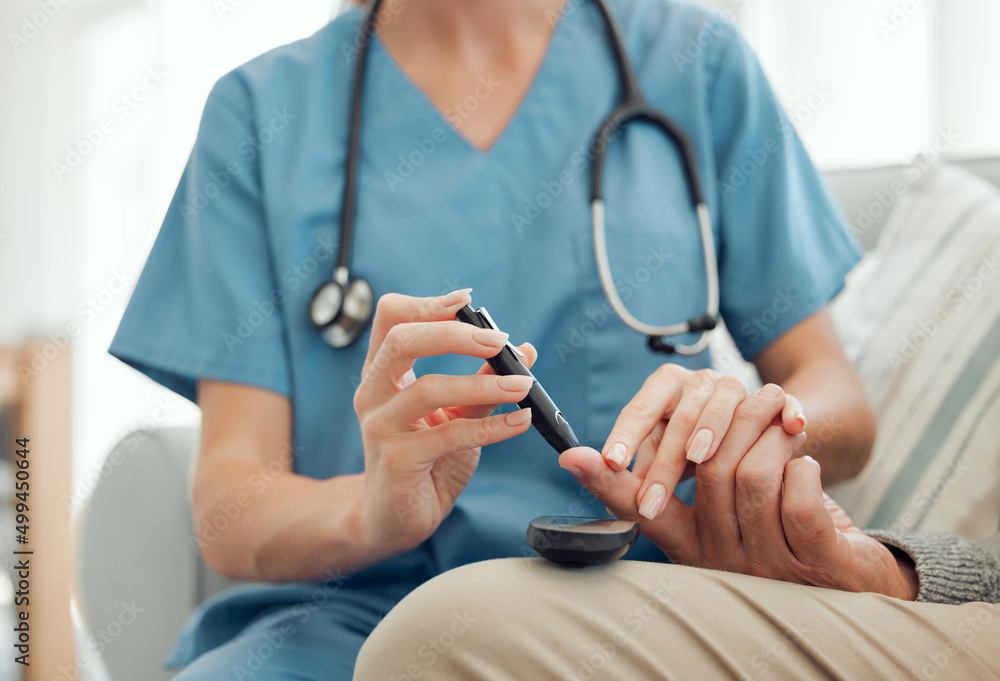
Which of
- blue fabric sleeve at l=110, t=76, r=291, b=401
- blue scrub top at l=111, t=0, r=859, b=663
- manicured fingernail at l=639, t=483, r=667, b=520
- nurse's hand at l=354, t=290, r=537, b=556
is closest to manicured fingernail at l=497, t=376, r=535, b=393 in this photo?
nurse's hand at l=354, t=290, r=537, b=556

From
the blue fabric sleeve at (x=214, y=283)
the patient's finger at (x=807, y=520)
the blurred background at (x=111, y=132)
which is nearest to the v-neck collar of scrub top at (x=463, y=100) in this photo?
the blue fabric sleeve at (x=214, y=283)

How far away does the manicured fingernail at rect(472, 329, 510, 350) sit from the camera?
447 mm

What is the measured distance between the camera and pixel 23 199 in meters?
1.86

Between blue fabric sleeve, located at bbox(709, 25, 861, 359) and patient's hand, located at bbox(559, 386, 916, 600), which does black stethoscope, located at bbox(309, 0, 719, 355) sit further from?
patient's hand, located at bbox(559, 386, 916, 600)

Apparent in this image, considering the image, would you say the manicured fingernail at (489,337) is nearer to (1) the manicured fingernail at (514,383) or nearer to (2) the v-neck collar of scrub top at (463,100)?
(1) the manicured fingernail at (514,383)

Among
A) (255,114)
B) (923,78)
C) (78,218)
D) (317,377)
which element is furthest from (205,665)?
(78,218)

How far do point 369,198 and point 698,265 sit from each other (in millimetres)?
338

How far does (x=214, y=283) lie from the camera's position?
0.75 meters

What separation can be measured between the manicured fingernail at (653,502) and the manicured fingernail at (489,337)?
0.45 feet

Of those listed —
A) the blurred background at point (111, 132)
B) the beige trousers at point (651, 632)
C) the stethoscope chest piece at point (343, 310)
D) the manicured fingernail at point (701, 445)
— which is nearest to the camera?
the beige trousers at point (651, 632)

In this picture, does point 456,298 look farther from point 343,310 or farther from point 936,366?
point 936,366

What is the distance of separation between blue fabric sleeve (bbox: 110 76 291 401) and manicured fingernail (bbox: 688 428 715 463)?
→ 42 cm

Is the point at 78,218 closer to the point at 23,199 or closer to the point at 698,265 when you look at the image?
the point at 23,199

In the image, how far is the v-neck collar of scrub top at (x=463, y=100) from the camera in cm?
78
